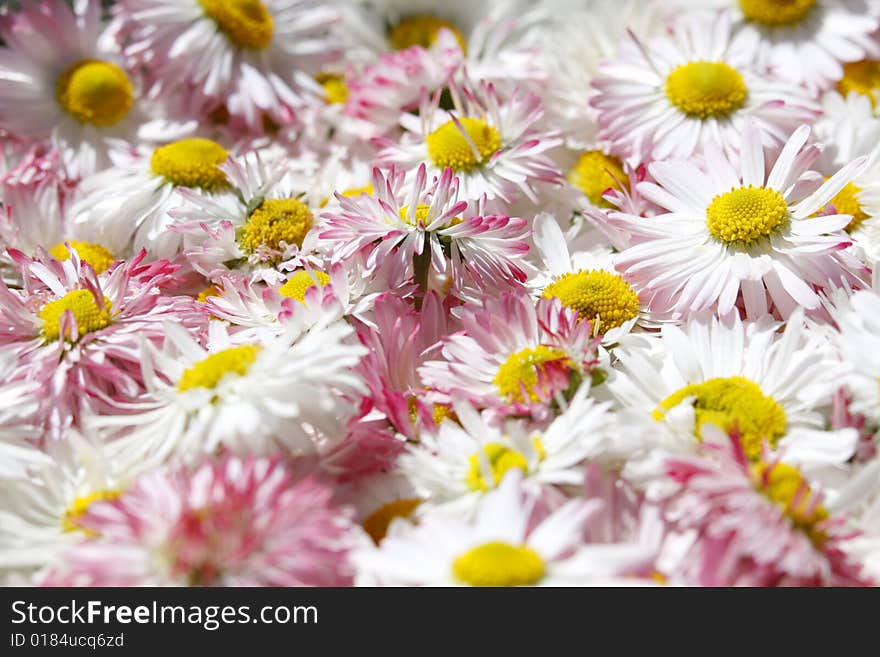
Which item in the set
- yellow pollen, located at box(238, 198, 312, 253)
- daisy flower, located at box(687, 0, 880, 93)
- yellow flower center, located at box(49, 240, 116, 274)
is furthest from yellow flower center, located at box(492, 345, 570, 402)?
daisy flower, located at box(687, 0, 880, 93)

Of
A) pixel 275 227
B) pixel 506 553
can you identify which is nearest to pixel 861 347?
pixel 506 553

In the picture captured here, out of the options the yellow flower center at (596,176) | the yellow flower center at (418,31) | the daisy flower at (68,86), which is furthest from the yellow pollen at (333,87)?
the yellow flower center at (596,176)

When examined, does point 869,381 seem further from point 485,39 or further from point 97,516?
point 485,39

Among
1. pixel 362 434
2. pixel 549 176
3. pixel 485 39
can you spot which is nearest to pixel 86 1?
pixel 485 39

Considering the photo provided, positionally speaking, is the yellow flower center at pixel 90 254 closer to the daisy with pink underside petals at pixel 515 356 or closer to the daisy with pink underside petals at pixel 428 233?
the daisy with pink underside petals at pixel 428 233

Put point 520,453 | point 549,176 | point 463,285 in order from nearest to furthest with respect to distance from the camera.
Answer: point 520,453, point 463,285, point 549,176

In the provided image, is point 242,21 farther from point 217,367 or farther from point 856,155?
point 856,155
